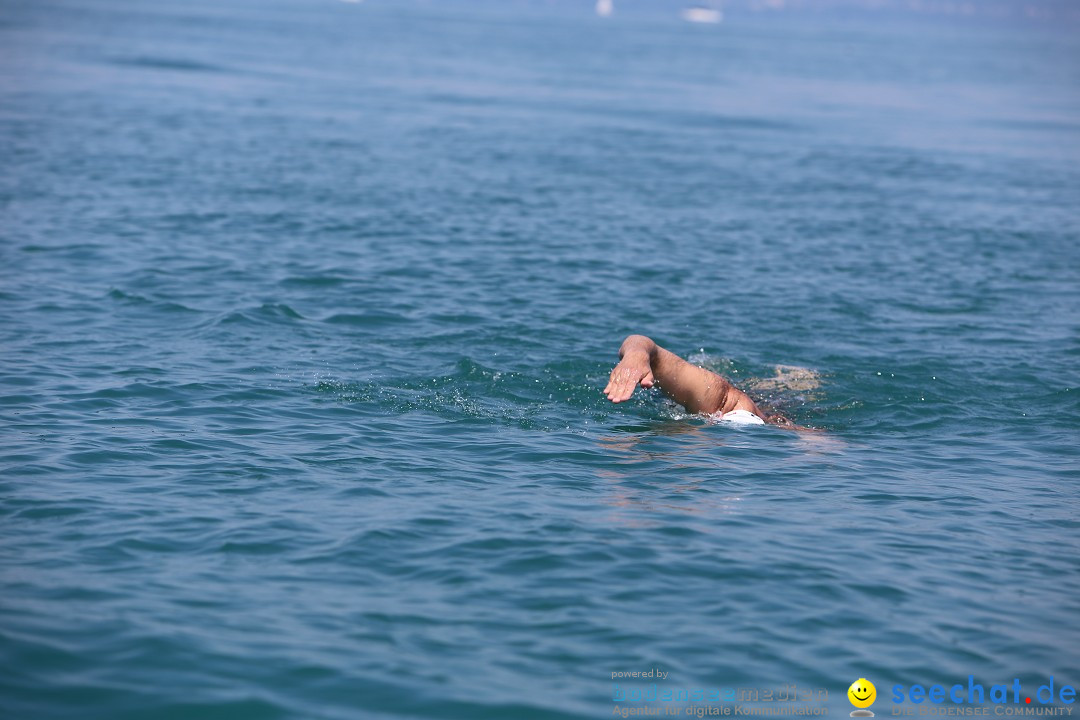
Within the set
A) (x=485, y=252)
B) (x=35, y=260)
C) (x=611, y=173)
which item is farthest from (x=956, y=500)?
(x=611, y=173)

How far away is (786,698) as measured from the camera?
7.71 metres

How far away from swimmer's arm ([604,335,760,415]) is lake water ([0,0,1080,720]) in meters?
0.36

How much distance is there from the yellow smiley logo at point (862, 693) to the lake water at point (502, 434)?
0.39 feet

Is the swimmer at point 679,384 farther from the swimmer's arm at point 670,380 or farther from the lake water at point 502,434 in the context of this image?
the lake water at point 502,434

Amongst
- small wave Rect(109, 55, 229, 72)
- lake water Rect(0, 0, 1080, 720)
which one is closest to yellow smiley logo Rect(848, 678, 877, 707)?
lake water Rect(0, 0, 1080, 720)

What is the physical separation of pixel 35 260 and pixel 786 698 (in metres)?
16.7

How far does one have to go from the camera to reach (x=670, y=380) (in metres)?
12.1

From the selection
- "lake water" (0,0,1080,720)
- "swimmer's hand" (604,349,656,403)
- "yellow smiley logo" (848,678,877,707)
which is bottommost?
"yellow smiley logo" (848,678,877,707)

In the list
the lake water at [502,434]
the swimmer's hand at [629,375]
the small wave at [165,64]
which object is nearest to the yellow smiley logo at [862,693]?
the lake water at [502,434]

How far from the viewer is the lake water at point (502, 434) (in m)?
8.15

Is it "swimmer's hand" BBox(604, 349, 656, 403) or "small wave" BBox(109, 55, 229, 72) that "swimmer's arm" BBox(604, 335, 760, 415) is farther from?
"small wave" BBox(109, 55, 229, 72)

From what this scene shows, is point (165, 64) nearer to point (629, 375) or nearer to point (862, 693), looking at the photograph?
point (629, 375)

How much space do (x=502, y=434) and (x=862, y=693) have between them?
5814mm

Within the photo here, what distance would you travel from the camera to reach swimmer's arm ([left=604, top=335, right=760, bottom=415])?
10.9 metres
